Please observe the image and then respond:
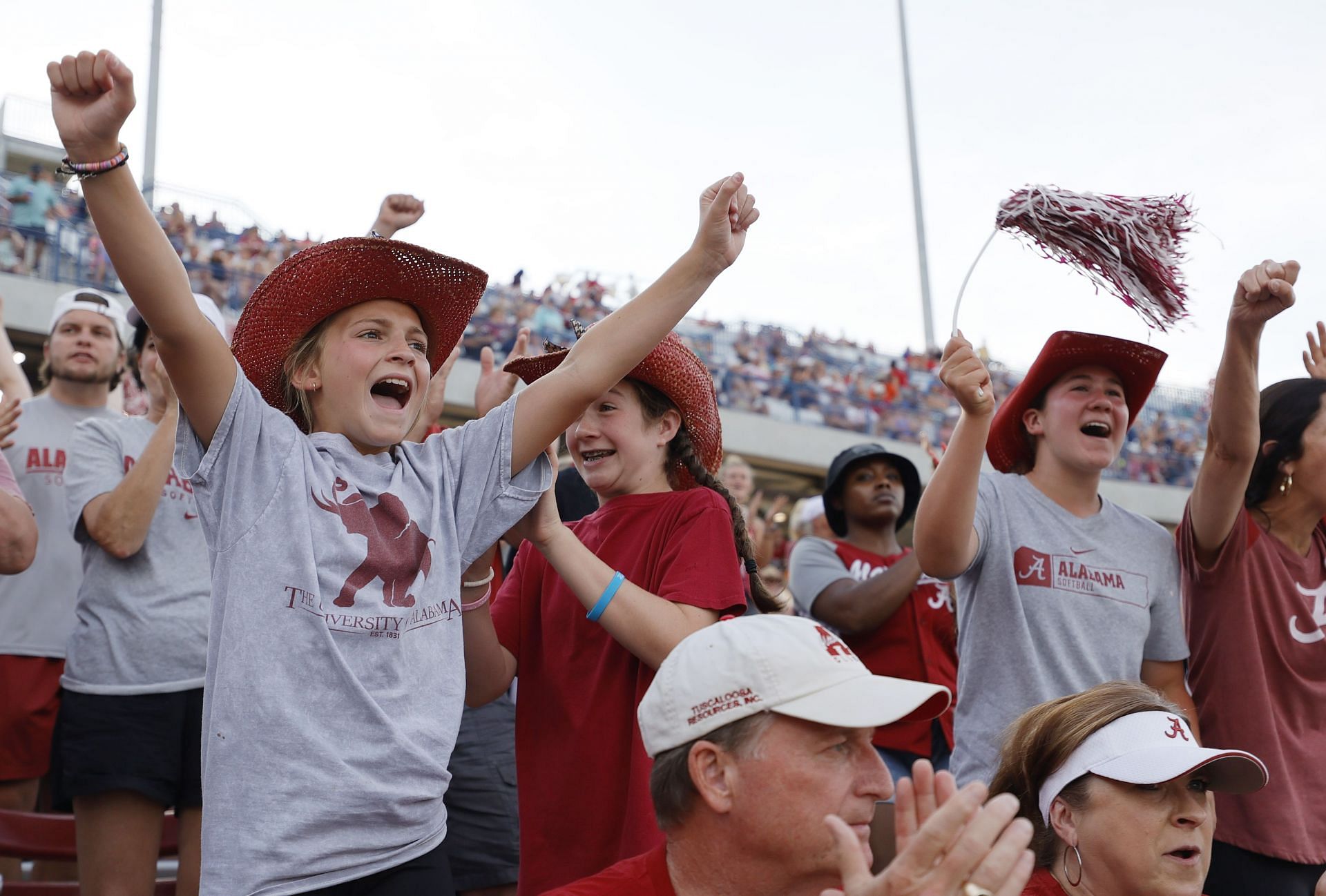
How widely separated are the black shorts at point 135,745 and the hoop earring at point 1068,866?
6.84ft

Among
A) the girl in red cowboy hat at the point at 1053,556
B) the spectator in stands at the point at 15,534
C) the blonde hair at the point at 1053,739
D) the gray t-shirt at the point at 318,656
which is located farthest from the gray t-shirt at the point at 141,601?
the blonde hair at the point at 1053,739

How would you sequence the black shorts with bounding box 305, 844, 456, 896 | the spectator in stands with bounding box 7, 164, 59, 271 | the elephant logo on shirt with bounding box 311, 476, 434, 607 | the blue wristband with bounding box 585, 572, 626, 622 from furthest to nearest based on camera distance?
the spectator in stands with bounding box 7, 164, 59, 271, the blue wristband with bounding box 585, 572, 626, 622, the elephant logo on shirt with bounding box 311, 476, 434, 607, the black shorts with bounding box 305, 844, 456, 896

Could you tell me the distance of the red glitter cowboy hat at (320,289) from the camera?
8.11 feet

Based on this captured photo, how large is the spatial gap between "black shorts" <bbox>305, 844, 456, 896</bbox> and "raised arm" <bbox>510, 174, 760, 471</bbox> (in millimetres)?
770

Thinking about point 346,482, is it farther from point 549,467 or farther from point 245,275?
point 245,275

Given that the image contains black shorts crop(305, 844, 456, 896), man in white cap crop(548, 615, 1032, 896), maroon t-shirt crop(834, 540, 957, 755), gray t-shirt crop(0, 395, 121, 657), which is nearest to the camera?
man in white cap crop(548, 615, 1032, 896)

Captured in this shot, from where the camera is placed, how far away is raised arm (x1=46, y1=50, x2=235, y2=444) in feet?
6.40

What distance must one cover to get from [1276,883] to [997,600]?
99 cm

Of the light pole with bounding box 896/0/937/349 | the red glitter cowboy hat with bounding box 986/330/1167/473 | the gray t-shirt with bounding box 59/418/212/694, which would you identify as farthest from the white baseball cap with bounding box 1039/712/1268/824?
the light pole with bounding box 896/0/937/349

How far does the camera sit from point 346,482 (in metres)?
2.29

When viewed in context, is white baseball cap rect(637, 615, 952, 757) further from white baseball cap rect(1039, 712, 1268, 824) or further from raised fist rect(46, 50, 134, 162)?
raised fist rect(46, 50, 134, 162)

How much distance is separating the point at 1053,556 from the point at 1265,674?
2.26ft

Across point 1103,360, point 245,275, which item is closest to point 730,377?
point 245,275

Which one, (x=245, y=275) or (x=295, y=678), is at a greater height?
(x=245, y=275)
